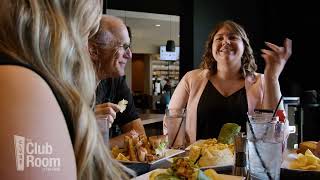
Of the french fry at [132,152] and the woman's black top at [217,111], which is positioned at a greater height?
the woman's black top at [217,111]

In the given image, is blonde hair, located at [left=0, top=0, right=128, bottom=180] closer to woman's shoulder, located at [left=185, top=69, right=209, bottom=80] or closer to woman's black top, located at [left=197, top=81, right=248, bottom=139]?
woman's black top, located at [left=197, top=81, right=248, bottom=139]

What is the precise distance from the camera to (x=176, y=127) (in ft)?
6.10

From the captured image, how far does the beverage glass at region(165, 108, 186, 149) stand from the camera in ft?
6.11

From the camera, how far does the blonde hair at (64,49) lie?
24.0 inches

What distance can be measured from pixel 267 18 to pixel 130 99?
13.1ft

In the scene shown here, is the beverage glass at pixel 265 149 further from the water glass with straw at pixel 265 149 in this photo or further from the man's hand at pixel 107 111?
the man's hand at pixel 107 111

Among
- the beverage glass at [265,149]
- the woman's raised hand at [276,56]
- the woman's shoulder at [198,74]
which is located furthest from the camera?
the woman's shoulder at [198,74]

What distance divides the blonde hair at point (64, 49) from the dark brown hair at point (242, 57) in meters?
1.91

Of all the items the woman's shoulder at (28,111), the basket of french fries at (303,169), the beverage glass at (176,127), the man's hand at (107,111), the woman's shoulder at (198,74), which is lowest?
the basket of french fries at (303,169)

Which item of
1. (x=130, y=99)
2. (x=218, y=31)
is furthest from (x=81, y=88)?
(x=218, y=31)

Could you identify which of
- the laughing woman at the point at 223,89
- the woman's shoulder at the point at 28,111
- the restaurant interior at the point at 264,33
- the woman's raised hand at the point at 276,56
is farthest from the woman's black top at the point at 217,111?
the woman's shoulder at the point at 28,111

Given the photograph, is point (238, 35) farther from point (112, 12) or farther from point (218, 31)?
point (112, 12)

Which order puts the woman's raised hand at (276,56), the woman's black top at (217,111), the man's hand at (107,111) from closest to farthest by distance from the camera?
the man's hand at (107,111)
the woman's raised hand at (276,56)
the woman's black top at (217,111)

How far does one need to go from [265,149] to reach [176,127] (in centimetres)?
71
